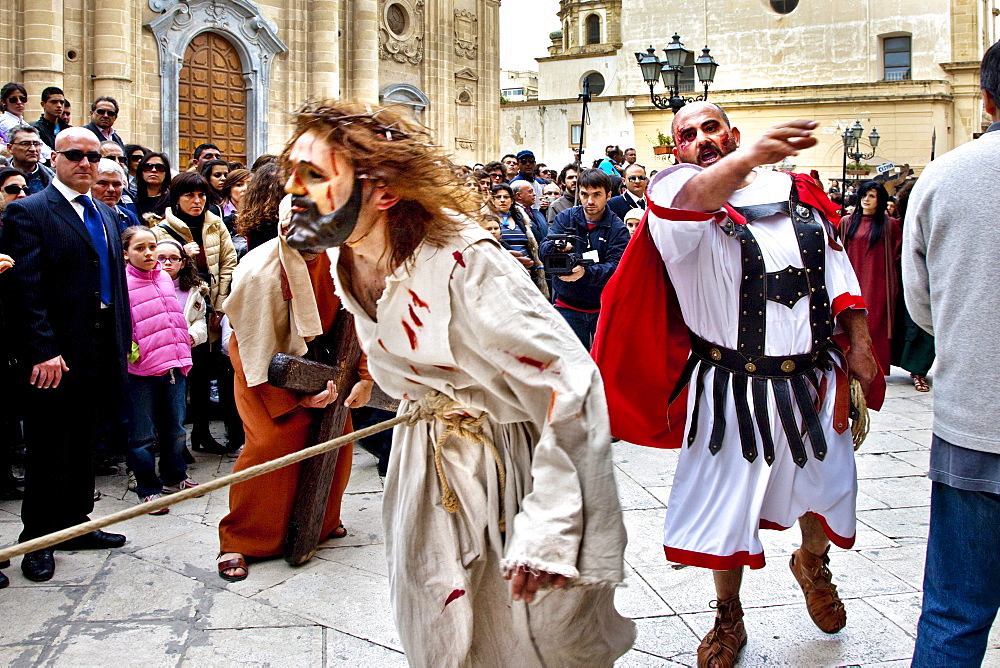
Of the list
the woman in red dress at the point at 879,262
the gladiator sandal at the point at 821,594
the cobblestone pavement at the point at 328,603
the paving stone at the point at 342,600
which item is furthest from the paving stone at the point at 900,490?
the woman in red dress at the point at 879,262

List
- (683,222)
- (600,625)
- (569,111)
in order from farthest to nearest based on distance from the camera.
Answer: (569,111), (683,222), (600,625)

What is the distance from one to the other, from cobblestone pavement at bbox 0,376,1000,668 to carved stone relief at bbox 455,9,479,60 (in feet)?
67.2

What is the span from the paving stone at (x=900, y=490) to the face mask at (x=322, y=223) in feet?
13.9

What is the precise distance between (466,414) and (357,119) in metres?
0.79

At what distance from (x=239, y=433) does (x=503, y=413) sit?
484cm

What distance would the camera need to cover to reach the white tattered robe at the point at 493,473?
2102 mm

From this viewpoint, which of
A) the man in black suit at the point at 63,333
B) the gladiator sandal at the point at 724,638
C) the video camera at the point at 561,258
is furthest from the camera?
the video camera at the point at 561,258

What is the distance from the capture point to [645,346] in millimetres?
3562

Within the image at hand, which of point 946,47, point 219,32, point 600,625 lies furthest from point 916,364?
point 946,47

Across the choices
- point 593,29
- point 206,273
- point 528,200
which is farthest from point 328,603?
point 593,29

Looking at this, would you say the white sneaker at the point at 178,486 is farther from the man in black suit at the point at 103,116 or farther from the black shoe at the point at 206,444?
the man in black suit at the point at 103,116

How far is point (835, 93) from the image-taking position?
124ft

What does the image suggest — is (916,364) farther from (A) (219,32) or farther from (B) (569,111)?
(B) (569,111)

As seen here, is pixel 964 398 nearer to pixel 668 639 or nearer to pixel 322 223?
pixel 668 639
